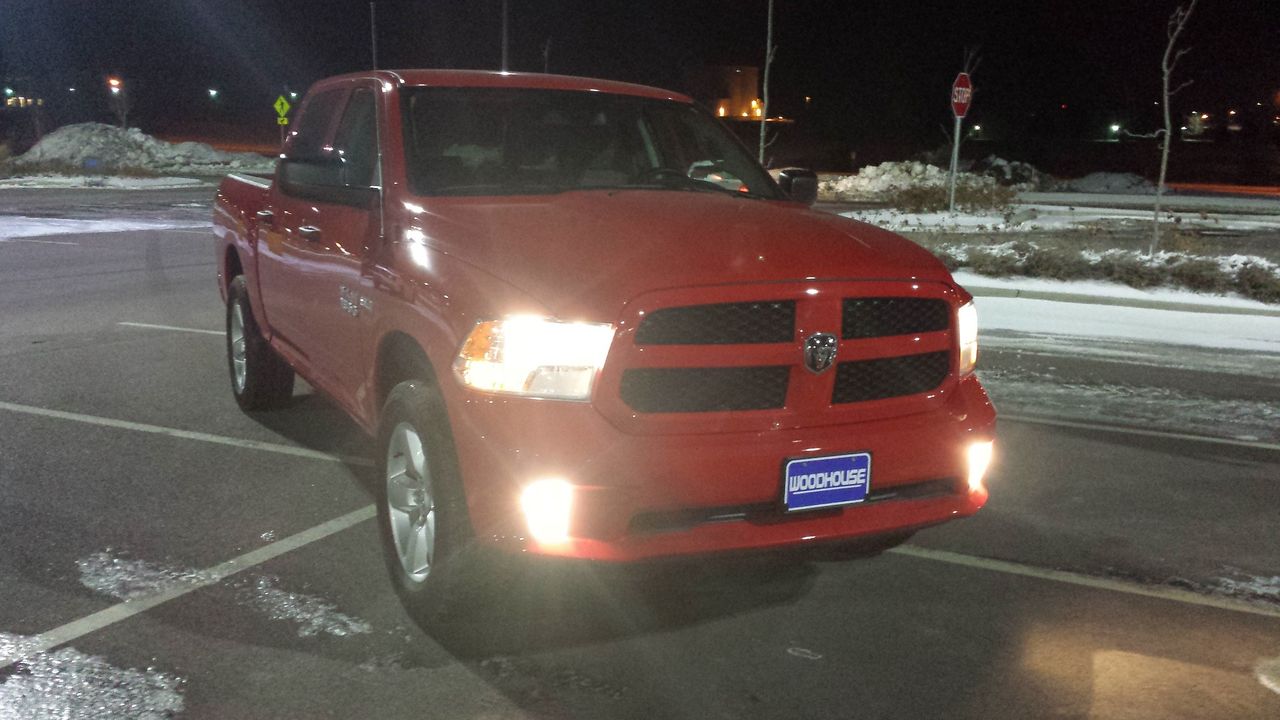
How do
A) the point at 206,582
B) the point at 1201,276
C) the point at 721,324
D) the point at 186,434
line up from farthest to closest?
the point at 1201,276 → the point at 186,434 → the point at 206,582 → the point at 721,324

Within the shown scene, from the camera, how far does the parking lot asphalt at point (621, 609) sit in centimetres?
363

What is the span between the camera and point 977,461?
4070 millimetres

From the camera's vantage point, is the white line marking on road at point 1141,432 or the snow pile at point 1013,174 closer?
the white line marking on road at point 1141,432

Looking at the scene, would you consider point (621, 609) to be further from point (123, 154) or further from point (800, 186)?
point (123, 154)

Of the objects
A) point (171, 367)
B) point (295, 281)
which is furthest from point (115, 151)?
point (295, 281)

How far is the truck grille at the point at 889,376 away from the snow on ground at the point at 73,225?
1837 cm

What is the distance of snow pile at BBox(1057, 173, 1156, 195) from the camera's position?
38.3 meters

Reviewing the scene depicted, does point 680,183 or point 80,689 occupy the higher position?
point 680,183

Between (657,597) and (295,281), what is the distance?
2516 millimetres

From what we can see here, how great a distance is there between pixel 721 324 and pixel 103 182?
38.8m

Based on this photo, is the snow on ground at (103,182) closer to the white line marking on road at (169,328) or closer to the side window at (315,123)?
the white line marking on road at (169,328)

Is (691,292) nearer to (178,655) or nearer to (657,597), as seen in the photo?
(657,597)

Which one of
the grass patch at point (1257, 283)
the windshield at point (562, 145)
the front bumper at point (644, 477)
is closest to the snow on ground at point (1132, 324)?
the grass patch at point (1257, 283)

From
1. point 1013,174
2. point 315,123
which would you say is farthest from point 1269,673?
point 1013,174
